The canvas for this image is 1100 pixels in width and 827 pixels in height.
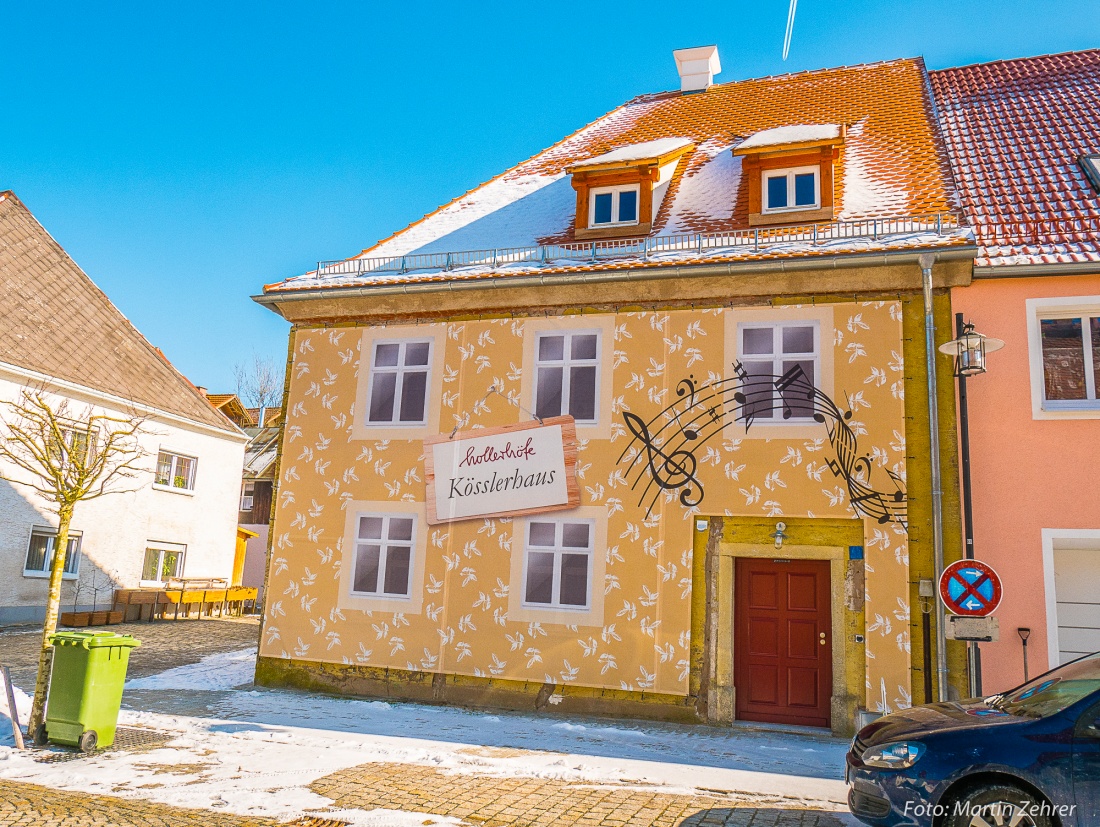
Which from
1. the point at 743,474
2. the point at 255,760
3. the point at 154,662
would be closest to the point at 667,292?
the point at 743,474

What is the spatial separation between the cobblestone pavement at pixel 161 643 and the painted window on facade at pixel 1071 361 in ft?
47.5

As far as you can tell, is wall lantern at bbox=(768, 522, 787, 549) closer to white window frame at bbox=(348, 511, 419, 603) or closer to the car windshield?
the car windshield

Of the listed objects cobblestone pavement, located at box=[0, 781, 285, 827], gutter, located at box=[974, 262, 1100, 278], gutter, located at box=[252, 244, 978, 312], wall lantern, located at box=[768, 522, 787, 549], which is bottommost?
cobblestone pavement, located at box=[0, 781, 285, 827]

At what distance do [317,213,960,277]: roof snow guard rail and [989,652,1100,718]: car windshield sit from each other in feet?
22.0

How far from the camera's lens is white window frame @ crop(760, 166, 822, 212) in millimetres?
12859

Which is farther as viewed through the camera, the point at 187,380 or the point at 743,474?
the point at 187,380

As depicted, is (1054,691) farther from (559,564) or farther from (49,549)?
(49,549)

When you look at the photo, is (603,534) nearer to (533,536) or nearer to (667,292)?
(533,536)

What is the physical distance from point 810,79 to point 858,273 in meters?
9.22

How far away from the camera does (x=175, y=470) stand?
2492 centimetres

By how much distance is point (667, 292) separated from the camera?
12258 millimetres

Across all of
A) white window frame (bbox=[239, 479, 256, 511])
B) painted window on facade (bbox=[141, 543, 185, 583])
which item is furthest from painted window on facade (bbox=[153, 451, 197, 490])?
white window frame (bbox=[239, 479, 256, 511])

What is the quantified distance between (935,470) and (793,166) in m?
5.42

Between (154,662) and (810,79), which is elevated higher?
(810,79)
